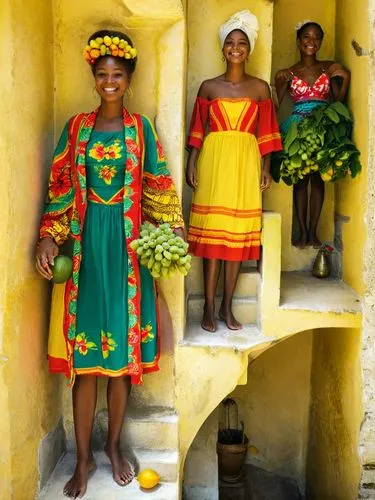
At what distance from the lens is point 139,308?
9.53ft

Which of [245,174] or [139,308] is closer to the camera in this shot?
[139,308]

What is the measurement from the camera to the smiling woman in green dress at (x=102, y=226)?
9.40 ft

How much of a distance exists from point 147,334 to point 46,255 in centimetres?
64

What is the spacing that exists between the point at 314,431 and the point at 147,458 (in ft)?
5.25

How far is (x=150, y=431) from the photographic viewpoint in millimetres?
3203

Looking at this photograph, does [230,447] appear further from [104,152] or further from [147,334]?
[104,152]

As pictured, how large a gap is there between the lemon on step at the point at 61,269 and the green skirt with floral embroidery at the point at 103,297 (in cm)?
13

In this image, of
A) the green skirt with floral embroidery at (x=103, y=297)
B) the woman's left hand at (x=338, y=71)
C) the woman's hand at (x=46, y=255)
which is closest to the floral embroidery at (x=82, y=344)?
the green skirt with floral embroidery at (x=103, y=297)

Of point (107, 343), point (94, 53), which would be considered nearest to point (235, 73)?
point (94, 53)

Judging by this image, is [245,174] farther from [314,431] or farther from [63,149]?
[314,431]

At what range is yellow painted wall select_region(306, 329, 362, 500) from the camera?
3.36 meters

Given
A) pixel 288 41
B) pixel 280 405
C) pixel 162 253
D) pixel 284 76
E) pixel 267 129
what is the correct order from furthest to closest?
pixel 280 405 < pixel 288 41 < pixel 284 76 < pixel 267 129 < pixel 162 253

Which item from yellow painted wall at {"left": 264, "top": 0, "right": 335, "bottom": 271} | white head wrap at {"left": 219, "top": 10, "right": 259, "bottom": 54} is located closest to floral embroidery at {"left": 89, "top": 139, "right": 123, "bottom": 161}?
white head wrap at {"left": 219, "top": 10, "right": 259, "bottom": 54}

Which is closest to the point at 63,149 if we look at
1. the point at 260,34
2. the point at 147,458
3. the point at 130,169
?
the point at 130,169
